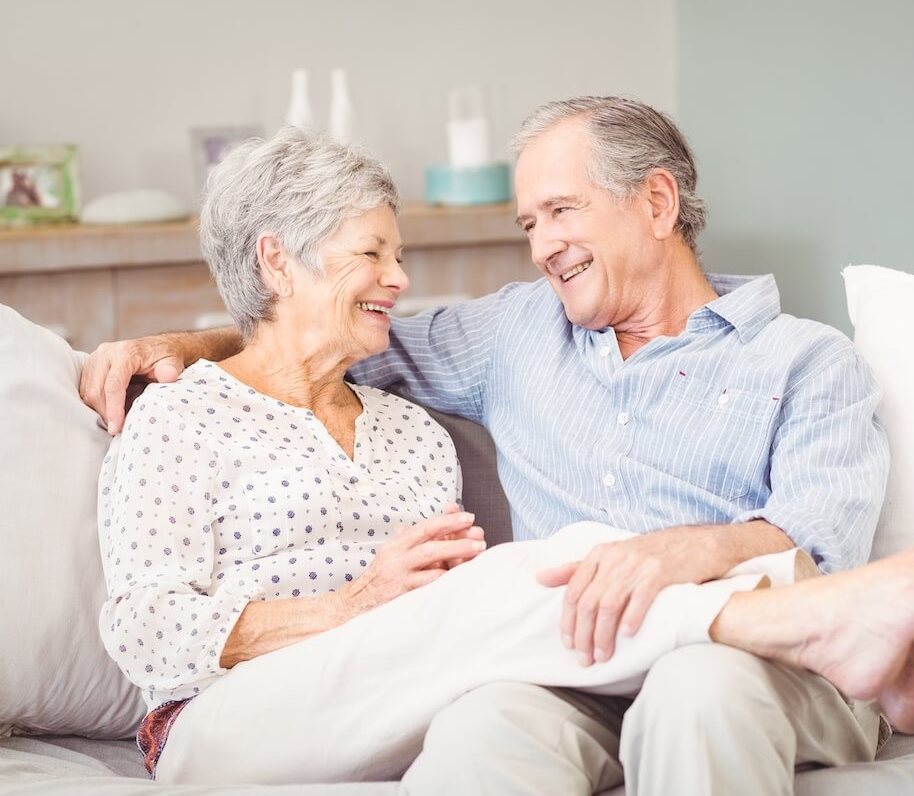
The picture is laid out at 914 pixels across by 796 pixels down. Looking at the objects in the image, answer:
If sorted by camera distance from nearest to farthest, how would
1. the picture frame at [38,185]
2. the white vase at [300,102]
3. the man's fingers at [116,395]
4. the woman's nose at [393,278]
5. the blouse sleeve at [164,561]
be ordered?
the blouse sleeve at [164,561] < the man's fingers at [116,395] < the woman's nose at [393,278] < the picture frame at [38,185] < the white vase at [300,102]

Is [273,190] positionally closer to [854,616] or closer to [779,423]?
[779,423]

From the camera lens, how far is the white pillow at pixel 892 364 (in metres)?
1.71

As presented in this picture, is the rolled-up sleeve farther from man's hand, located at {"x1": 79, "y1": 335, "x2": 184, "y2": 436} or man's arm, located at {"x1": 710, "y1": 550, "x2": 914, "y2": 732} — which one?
man's hand, located at {"x1": 79, "y1": 335, "x2": 184, "y2": 436}

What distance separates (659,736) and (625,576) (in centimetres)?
20

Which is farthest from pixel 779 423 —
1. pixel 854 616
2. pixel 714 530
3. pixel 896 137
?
pixel 896 137

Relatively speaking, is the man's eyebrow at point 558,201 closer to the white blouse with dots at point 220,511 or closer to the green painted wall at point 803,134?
the white blouse with dots at point 220,511

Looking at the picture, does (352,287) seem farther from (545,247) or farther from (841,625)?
(841,625)

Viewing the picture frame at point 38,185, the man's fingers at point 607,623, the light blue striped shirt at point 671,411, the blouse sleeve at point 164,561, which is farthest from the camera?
the picture frame at point 38,185

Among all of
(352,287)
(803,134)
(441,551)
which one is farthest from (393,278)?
(803,134)

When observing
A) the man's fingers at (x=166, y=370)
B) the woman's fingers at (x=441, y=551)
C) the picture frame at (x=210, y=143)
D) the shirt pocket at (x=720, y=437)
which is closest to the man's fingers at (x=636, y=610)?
the woman's fingers at (x=441, y=551)

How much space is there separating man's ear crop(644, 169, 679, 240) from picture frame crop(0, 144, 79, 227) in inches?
80.5

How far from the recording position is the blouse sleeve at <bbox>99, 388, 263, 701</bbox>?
4.88ft

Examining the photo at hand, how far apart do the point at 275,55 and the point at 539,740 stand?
300cm

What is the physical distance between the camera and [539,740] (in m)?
1.26
